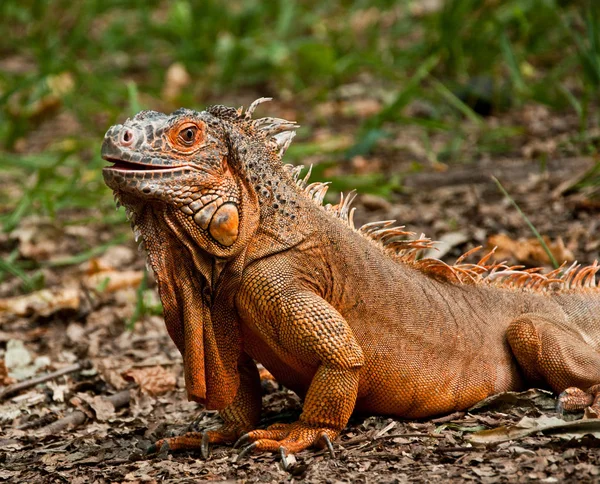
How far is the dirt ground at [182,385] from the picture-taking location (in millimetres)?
4957

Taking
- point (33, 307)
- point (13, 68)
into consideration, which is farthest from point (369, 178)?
point (13, 68)

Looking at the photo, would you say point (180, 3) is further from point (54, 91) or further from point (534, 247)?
point (534, 247)

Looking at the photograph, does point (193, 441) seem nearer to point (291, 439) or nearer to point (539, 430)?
point (291, 439)

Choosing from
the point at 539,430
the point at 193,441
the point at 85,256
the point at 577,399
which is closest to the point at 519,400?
the point at 577,399

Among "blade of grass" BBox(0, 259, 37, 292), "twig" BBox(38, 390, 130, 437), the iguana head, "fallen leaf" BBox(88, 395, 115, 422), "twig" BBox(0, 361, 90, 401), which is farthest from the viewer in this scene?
"blade of grass" BBox(0, 259, 37, 292)

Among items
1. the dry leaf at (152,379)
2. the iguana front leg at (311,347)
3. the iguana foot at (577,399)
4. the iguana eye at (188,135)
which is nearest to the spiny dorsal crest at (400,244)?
the iguana eye at (188,135)

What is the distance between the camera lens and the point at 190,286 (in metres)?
5.29

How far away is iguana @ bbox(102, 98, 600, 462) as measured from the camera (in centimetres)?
516

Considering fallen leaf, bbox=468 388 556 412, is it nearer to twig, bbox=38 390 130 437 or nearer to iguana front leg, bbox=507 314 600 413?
iguana front leg, bbox=507 314 600 413

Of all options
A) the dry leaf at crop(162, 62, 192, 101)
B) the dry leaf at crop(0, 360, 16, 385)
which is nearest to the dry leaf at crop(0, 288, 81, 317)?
the dry leaf at crop(0, 360, 16, 385)

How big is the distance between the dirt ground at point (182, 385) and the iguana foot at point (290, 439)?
2.6 inches

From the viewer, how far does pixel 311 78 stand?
15.5 metres

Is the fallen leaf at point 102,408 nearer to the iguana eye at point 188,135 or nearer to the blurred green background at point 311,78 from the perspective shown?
the blurred green background at point 311,78

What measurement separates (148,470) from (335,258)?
1.82 m
